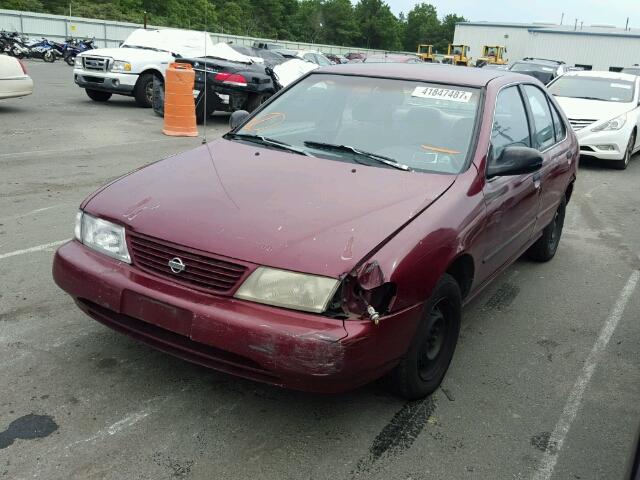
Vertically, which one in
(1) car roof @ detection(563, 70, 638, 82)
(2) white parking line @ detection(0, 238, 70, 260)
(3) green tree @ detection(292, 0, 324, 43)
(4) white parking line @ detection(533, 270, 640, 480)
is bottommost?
(4) white parking line @ detection(533, 270, 640, 480)

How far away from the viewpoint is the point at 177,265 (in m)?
2.79

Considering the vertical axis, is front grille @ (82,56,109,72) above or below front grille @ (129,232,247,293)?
above

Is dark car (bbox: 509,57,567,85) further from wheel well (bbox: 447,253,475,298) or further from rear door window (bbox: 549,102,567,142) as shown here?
wheel well (bbox: 447,253,475,298)

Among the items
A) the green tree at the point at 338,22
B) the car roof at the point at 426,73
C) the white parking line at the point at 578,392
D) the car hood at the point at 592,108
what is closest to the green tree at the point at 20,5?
the car hood at the point at 592,108

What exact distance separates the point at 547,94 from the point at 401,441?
354cm

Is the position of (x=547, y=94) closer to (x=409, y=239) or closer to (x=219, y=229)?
(x=409, y=239)

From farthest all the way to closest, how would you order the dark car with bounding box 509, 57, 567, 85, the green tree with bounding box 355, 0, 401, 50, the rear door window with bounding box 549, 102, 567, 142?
the green tree with bounding box 355, 0, 401, 50 < the dark car with bounding box 509, 57, 567, 85 < the rear door window with bounding box 549, 102, 567, 142

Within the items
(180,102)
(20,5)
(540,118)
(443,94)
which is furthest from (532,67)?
(20,5)

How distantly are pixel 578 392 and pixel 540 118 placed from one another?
7.34 ft

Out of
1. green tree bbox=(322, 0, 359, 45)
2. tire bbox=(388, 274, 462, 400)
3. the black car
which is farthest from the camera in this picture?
Answer: green tree bbox=(322, 0, 359, 45)

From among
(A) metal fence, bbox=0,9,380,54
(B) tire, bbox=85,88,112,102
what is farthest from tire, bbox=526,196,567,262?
(A) metal fence, bbox=0,9,380,54

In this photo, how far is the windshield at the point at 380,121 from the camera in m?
3.66

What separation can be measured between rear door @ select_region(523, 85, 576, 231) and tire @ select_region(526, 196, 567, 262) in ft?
0.89

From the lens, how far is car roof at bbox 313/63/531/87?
13.5 ft
